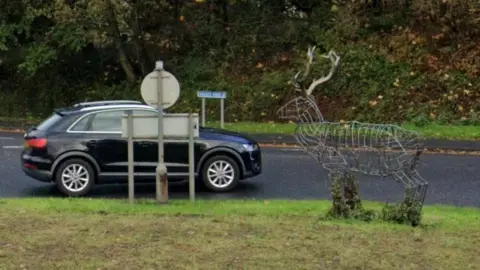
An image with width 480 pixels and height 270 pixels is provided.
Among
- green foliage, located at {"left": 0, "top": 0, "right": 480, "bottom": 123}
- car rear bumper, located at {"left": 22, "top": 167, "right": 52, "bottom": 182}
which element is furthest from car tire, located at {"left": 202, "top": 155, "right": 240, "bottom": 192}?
green foliage, located at {"left": 0, "top": 0, "right": 480, "bottom": 123}

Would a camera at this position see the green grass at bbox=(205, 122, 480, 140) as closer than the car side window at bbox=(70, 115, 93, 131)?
No

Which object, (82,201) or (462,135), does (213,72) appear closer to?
(462,135)

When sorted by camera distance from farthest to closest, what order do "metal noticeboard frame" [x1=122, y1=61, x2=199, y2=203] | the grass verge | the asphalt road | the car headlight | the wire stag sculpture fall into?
the car headlight, the asphalt road, "metal noticeboard frame" [x1=122, y1=61, x2=199, y2=203], the wire stag sculpture, the grass verge

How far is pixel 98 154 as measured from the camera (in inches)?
473

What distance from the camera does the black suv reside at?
11.9 meters

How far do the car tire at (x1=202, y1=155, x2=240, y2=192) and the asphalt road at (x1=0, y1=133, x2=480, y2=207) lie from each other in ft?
0.56

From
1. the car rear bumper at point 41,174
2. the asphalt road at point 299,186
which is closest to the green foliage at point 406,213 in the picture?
the asphalt road at point 299,186

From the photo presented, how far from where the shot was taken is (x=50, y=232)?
7559mm

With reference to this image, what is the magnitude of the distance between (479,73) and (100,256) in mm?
18434

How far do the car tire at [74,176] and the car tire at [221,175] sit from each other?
6.02 feet

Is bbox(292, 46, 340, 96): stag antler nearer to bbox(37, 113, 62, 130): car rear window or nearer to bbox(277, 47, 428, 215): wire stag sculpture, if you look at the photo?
bbox(37, 113, 62, 130): car rear window

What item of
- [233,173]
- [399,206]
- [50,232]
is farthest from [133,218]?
[233,173]

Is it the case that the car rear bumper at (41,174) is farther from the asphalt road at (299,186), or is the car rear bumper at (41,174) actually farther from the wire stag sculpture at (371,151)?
the wire stag sculpture at (371,151)

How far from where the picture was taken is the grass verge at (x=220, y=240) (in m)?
6.39
